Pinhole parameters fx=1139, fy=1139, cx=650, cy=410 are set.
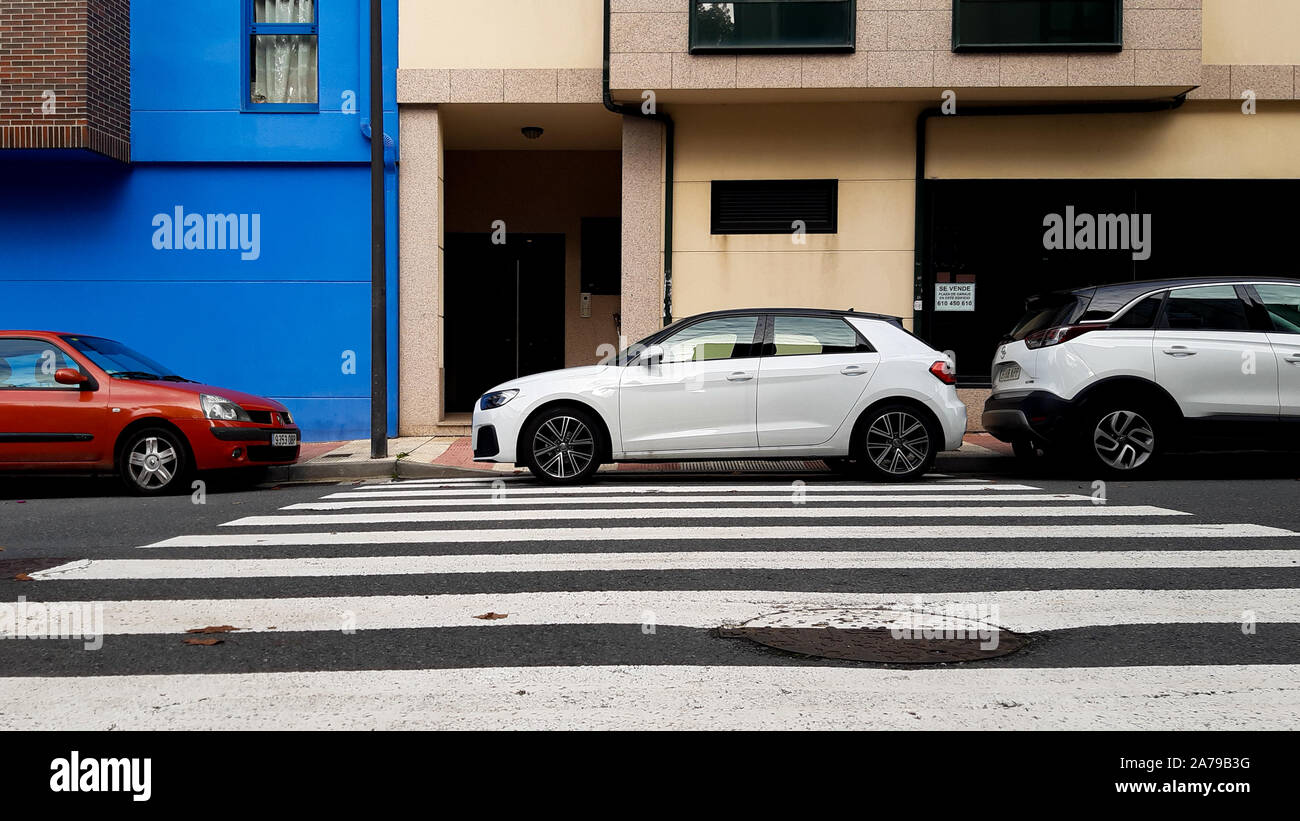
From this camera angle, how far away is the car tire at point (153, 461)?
10734mm

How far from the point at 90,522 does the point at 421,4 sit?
944 cm

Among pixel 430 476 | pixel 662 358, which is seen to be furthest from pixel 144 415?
pixel 662 358

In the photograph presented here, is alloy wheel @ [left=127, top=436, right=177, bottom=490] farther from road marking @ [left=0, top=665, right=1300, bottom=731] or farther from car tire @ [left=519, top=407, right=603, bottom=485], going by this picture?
road marking @ [left=0, top=665, right=1300, bottom=731]

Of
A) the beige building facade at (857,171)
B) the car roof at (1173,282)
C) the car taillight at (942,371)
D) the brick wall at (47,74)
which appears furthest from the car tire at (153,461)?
the car roof at (1173,282)

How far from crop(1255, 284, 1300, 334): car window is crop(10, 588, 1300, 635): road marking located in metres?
6.24

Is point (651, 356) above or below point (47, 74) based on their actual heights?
below

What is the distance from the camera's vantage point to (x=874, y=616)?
5.16 metres

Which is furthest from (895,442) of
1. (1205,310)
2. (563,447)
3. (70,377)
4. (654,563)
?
(70,377)

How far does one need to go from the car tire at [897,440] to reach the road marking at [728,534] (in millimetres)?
2980

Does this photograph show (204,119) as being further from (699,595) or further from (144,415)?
(699,595)

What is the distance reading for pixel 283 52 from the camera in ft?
52.0

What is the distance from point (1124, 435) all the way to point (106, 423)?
9622 millimetres
